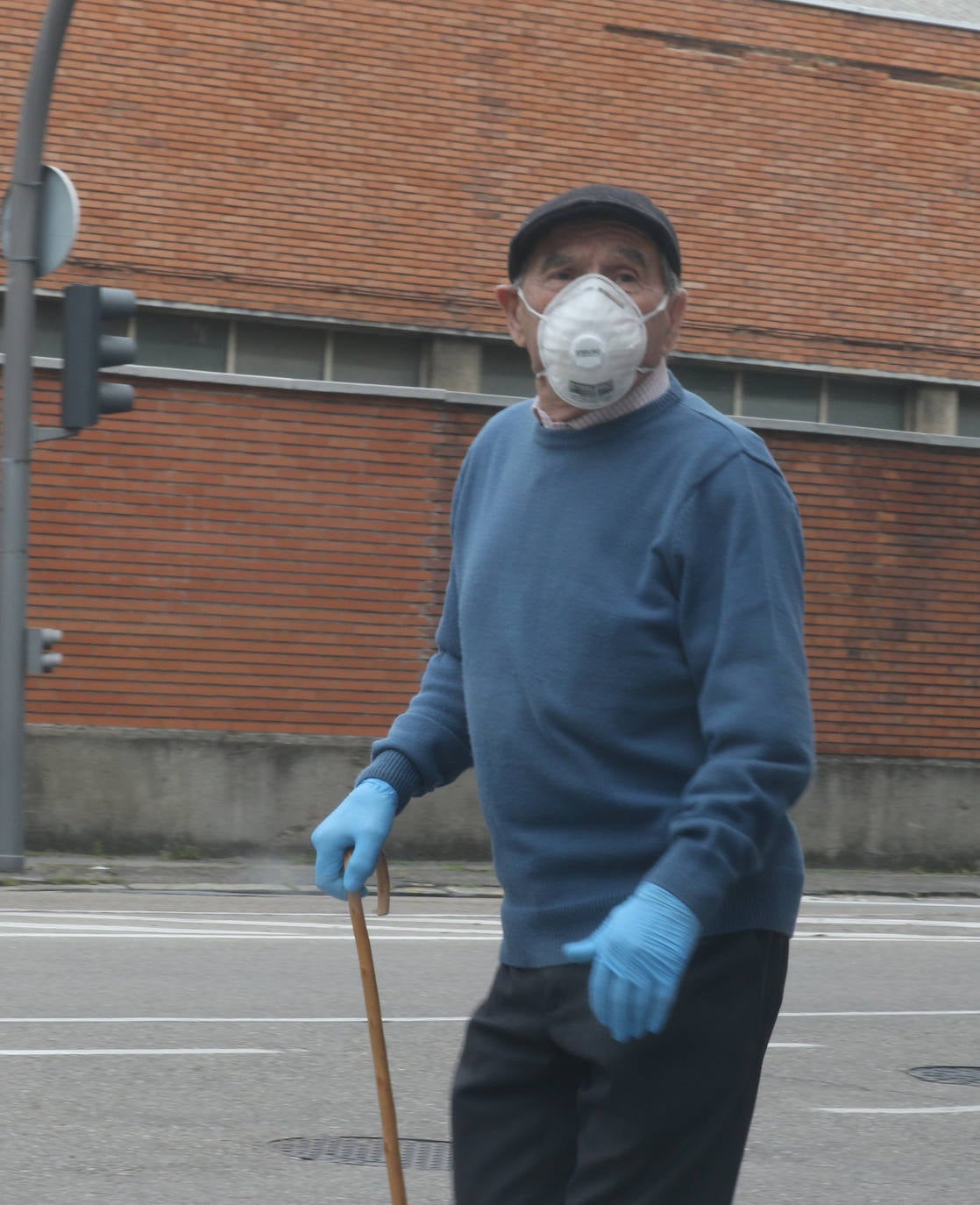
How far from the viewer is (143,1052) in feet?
23.6

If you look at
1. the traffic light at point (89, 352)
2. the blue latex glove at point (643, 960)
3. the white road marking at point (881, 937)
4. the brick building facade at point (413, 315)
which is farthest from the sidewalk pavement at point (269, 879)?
the blue latex glove at point (643, 960)

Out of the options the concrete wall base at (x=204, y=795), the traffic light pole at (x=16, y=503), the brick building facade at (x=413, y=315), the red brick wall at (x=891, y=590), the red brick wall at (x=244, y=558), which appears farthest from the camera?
the red brick wall at (x=891, y=590)

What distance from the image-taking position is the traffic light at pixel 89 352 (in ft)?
41.8

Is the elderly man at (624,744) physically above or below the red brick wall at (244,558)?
below

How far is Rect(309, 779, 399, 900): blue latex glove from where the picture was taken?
2.89 meters

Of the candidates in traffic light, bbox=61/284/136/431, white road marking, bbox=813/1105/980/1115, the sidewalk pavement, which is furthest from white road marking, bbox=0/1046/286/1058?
traffic light, bbox=61/284/136/431

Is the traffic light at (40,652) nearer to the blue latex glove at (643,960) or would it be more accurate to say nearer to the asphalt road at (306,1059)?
the asphalt road at (306,1059)

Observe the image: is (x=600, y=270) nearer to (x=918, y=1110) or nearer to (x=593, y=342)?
(x=593, y=342)

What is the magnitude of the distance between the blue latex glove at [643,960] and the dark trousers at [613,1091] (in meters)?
0.09

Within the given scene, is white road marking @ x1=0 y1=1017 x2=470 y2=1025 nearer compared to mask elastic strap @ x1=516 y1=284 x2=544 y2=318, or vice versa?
mask elastic strap @ x1=516 y1=284 x2=544 y2=318

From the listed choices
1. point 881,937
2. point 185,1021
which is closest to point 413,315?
point 881,937

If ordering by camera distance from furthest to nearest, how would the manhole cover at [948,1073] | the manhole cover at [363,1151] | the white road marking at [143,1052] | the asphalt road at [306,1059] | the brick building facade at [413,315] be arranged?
1. the brick building facade at [413,315]
2. the manhole cover at [948,1073]
3. the white road marking at [143,1052]
4. the manhole cover at [363,1151]
5. the asphalt road at [306,1059]

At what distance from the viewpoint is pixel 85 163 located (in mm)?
16500

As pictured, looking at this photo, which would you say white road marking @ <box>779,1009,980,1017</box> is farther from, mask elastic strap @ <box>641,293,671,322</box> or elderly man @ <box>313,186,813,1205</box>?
mask elastic strap @ <box>641,293,671,322</box>
